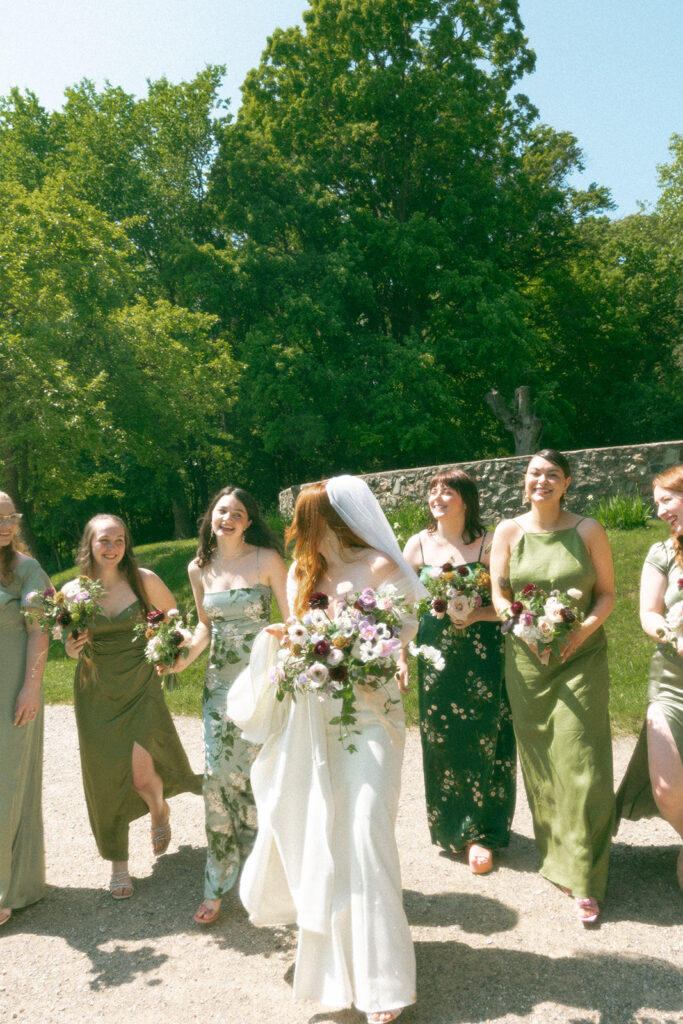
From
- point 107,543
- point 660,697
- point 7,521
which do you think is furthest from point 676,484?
point 7,521

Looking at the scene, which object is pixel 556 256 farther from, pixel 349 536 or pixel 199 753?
pixel 349 536

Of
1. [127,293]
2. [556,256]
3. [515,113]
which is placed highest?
[515,113]

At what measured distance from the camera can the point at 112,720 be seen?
5.22 meters

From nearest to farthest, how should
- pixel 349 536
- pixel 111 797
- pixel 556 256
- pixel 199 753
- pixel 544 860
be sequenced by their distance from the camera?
pixel 349 536 → pixel 544 860 → pixel 111 797 → pixel 199 753 → pixel 556 256

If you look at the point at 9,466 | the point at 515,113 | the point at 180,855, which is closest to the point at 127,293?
the point at 9,466

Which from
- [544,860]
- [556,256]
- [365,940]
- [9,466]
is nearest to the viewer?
[365,940]

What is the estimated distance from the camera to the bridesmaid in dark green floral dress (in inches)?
208

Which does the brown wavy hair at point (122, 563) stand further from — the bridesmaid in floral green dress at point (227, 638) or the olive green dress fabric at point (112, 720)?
the bridesmaid in floral green dress at point (227, 638)

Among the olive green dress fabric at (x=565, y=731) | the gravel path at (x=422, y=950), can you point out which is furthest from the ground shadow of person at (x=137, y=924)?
the olive green dress fabric at (x=565, y=731)

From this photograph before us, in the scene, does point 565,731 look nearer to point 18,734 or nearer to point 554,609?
point 554,609

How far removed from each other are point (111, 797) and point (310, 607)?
230 centimetres

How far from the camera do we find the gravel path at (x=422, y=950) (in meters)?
3.73

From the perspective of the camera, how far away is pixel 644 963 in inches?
154

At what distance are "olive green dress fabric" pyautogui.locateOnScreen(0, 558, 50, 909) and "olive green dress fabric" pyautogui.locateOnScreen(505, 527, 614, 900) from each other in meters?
3.01
